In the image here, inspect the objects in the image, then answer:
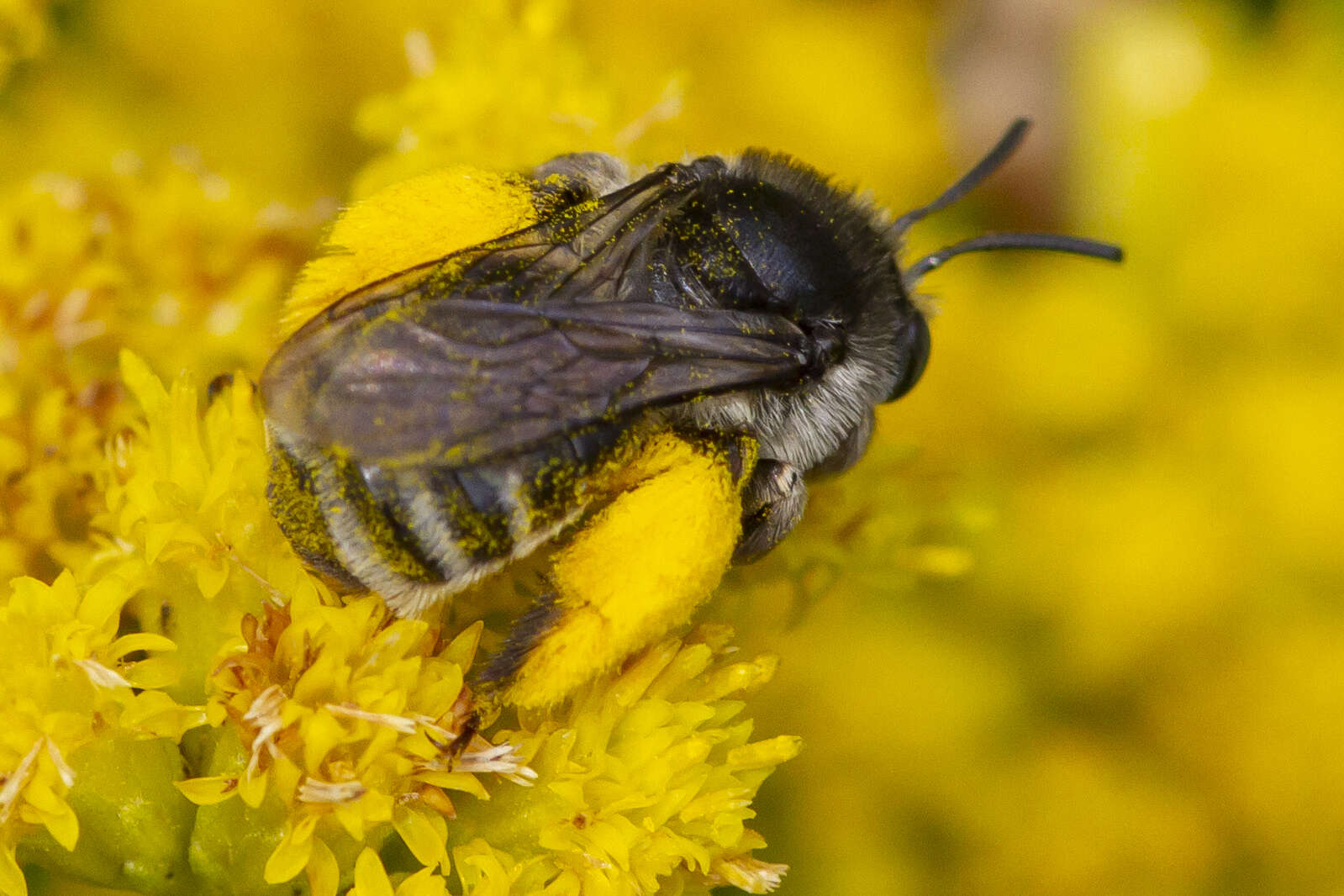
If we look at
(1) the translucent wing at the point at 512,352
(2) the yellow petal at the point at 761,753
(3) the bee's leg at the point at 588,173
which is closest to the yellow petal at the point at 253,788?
(1) the translucent wing at the point at 512,352

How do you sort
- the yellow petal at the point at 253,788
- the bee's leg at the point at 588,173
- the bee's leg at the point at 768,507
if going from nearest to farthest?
the yellow petal at the point at 253,788 < the bee's leg at the point at 768,507 < the bee's leg at the point at 588,173

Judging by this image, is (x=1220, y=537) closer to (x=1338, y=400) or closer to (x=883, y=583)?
(x=1338, y=400)

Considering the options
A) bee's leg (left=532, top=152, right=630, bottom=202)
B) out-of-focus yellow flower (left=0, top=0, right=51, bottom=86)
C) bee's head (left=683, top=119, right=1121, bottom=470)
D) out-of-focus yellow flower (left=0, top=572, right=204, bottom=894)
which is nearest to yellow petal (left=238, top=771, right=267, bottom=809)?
out-of-focus yellow flower (left=0, top=572, right=204, bottom=894)

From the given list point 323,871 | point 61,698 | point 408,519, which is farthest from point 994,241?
point 61,698

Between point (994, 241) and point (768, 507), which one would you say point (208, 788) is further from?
point (994, 241)

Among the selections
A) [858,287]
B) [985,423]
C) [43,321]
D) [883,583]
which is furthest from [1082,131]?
[43,321]

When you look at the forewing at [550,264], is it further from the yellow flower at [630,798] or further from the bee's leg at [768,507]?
the yellow flower at [630,798]
